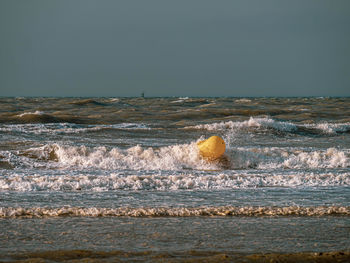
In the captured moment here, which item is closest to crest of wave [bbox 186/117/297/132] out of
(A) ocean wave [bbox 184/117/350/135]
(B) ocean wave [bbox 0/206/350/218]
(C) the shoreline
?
(A) ocean wave [bbox 184/117/350/135]

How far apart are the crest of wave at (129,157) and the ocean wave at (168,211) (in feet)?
11.7

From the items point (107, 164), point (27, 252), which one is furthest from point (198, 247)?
point (107, 164)

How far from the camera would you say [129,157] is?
362 inches

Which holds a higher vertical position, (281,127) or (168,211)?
(281,127)

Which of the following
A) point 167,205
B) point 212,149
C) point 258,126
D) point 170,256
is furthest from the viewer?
point 258,126

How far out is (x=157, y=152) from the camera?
32.1 ft

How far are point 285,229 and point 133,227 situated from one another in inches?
60.2

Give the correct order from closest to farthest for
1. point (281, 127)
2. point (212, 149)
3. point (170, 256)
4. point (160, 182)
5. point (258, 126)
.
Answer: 1. point (170, 256)
2. point (160, 182)
3. point (212, 149)
4. point (281, 127)
5. point (258, 126)

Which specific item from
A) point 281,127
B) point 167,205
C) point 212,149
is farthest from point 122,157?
point 281,127

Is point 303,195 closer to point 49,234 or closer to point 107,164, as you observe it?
point 49,234

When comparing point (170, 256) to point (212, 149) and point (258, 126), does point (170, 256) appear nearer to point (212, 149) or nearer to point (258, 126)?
point (212, 149)

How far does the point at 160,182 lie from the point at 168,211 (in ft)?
5.63

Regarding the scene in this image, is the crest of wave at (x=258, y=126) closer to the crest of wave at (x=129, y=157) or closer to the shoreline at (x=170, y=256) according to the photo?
the crest of wave at (x=129, y=157)

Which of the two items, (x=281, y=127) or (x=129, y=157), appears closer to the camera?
(x=129, y=157)
